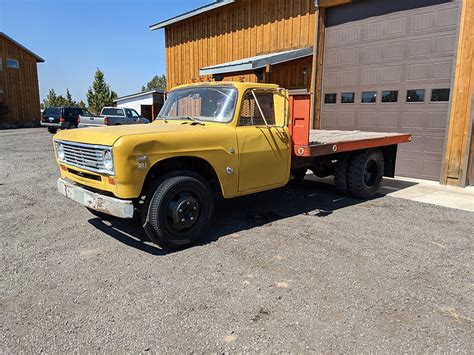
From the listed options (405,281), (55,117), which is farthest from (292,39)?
(55,117)

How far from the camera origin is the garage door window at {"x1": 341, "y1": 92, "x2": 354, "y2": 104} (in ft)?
32.0

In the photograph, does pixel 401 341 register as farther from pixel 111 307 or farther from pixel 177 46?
pixel 177 46

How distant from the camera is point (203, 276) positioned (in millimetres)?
3725

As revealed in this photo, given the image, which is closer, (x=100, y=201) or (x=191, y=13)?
(x=100, y=201)

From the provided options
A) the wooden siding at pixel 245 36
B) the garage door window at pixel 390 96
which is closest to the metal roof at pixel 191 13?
the wooden siding at pixel 245 36

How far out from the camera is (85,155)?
14.4 feet

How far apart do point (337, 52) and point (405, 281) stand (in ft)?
25.3

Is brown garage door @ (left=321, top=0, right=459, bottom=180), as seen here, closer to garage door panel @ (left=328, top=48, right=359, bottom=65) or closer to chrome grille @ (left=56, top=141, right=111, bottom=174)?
garage door panel @ (left=328, top=48, right=359, bottom=65)

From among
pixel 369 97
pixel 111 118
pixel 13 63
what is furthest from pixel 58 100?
pixel 369 97

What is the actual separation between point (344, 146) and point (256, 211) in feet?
5.88

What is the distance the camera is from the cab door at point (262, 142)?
16.2ft

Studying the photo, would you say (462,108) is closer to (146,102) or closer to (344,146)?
(344,146)

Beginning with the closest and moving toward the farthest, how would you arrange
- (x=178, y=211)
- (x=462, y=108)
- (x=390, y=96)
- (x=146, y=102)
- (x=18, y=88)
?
(x=178, y=211) → (x=462, y=108) → (x=390, y=96) → (x=146, y=102) → (x=18, y=88)

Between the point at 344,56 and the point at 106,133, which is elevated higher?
the point at 344,56
